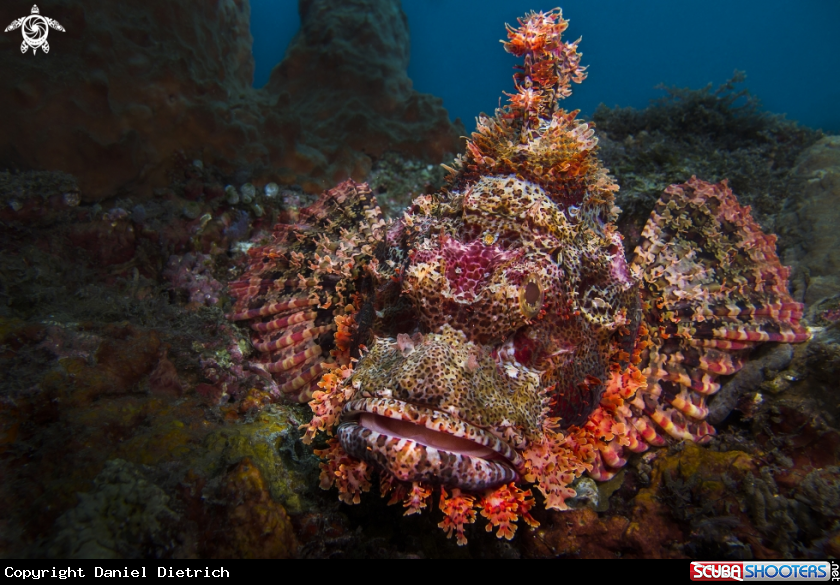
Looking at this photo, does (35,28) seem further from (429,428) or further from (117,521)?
(429,428)

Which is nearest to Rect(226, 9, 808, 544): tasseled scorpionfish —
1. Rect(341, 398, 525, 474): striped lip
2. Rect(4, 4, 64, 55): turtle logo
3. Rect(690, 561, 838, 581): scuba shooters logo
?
Rect(341, 398, 525, 474): striped lip

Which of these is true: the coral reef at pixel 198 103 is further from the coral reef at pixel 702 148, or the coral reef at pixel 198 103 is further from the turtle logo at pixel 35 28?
the coral reef at pixel 702 148

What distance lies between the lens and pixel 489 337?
104 inches

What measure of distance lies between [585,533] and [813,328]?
338 centimetres

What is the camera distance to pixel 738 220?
4.40 metres

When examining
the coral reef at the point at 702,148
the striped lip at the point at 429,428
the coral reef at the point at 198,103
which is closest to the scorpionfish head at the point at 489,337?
the striped lip at the point at 429,428

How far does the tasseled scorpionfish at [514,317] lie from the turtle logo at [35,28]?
424 centimetres

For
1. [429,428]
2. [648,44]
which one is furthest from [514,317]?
[648,44]

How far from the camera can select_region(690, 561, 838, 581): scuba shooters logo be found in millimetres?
2311

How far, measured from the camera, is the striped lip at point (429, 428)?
7.13 feet

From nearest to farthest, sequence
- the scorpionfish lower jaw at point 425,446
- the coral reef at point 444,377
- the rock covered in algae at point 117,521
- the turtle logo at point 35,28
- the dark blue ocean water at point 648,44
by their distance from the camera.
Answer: the rock covered in algae at point 117,521 → the scorpionfish lower jaw at point 425,446 → the coral reef at point 444,377 → the turtle logo at point 35,28 → the dark blue ocean water at point 648,44

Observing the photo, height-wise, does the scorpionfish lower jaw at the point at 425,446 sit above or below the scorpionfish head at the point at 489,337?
below

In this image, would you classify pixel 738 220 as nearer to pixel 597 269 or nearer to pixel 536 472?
pixel 597 269

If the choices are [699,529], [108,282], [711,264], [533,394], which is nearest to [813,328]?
[711,264]
